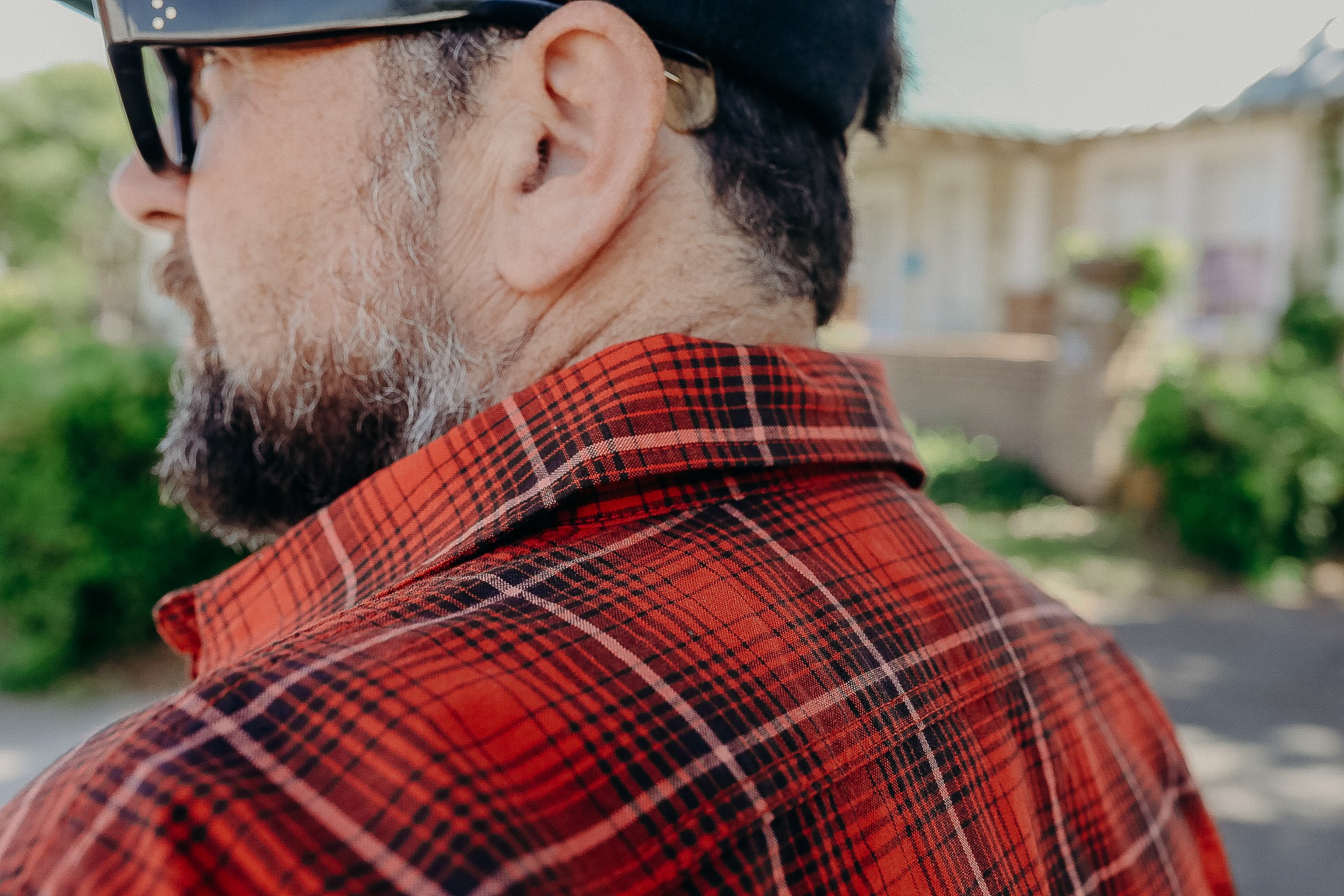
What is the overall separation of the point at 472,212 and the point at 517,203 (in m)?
0.07

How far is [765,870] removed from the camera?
796 mm

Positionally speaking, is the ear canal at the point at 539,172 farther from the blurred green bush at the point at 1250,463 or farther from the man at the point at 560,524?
the blurred green bush at the point at 1250,463

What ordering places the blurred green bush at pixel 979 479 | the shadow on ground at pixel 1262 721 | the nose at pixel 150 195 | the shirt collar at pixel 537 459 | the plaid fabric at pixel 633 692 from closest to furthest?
the plaid fabric at pixel 633 692, the shirt collar at pixel 537 459, the nose at pixel 150 195, the shadow on ground at pixel 1262 721, the blurred green bush at pixel 979 479

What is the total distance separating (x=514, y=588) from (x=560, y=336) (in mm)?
446

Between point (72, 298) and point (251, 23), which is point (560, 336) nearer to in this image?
point (251, 23)

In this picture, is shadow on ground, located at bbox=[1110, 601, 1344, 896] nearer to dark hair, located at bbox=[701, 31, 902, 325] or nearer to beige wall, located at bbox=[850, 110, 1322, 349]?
dark hair, located at bbox=[701, 31, 902, 325]

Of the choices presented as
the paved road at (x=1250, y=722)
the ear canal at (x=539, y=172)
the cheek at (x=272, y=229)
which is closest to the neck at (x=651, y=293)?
the ear canal at (x=539, y=172)

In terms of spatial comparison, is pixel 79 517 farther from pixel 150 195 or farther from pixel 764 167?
pixel 764 167

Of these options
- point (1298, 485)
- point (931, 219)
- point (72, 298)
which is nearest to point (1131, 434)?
point (1298, 485)

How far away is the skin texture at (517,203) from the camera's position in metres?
1.18

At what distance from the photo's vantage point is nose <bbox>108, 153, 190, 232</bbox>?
1.40m

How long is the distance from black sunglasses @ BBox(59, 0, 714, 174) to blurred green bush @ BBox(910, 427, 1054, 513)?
813 cm

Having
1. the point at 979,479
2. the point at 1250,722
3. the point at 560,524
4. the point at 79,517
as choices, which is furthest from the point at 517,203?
the point at 979,479

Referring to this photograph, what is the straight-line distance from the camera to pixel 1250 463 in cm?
708
